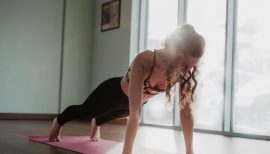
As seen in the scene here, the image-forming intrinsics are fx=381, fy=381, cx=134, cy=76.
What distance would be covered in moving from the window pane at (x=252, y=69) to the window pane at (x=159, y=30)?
1176 millimetres

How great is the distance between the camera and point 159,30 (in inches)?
231

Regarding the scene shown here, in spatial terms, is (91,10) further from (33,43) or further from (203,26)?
(203,26)

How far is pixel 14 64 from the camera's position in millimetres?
6121

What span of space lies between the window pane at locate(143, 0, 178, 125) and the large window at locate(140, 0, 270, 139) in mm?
279

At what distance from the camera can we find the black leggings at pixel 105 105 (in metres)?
2.47

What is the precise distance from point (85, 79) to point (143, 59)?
5.12 metres

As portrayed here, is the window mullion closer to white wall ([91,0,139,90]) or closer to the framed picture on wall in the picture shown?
white wall ([91,0,139,90])

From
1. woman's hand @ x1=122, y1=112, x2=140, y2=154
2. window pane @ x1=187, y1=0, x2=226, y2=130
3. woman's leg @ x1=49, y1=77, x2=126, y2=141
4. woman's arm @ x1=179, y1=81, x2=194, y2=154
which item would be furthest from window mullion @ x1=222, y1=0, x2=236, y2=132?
woman's hand @ x1=122, y1=112, x2=140, y2=154

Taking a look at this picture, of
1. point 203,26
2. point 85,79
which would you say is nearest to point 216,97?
point 203,26

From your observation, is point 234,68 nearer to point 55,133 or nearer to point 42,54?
point 55,133

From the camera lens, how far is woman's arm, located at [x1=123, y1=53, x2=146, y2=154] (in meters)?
1.70

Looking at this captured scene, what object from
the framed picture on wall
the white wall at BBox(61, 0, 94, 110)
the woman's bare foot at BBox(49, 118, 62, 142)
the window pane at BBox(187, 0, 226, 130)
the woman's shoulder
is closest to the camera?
the woman's shoulder

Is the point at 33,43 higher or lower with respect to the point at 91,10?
lower

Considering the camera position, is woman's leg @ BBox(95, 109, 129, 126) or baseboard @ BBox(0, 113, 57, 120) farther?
baseboard @ BBox(0, 113, 57, 120)
